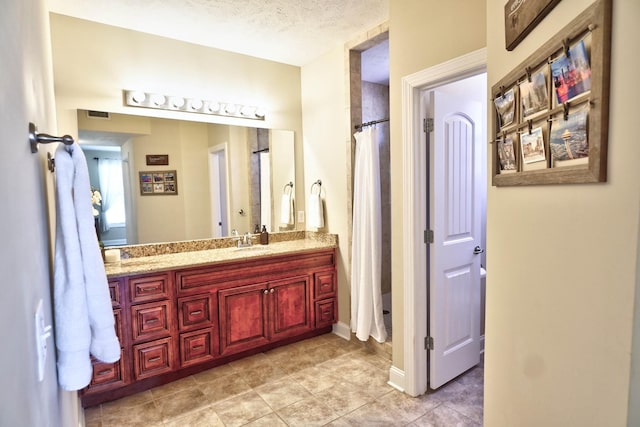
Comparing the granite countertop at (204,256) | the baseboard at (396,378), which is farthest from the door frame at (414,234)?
the granite countertop at (204,256)

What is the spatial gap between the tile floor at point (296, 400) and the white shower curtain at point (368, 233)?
31cm

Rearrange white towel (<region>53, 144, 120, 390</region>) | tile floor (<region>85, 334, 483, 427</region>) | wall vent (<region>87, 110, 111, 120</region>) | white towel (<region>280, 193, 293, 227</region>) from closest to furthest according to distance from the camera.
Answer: white towel (<region>53, 144, 120, 390</region>) → tile floor (<region>85, 334, 483, 427</region>) → wall vent (<region>87, 110, 111, 120</region>) → white towel (<region>280, 193, 293, 227</region>)

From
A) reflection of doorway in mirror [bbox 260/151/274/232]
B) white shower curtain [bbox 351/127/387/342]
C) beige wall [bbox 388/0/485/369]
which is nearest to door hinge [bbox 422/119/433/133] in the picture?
beige wall [bbox 388/0/485/369]

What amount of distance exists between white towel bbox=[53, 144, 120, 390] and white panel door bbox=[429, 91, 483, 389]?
6.11 feet

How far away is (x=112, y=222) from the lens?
261 centimetres

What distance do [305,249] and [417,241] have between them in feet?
3.74

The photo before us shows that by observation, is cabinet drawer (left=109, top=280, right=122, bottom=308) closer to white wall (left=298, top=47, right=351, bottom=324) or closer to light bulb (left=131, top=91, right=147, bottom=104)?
light bulb (left=131, top=91, right=147, bottom=104)

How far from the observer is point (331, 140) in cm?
320

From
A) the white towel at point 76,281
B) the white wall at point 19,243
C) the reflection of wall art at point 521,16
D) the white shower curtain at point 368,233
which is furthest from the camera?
the white shower curtain at point 368,233

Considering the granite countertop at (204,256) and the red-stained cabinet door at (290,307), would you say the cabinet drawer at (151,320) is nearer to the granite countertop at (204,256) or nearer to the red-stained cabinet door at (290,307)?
the granite countertop at (204,256)

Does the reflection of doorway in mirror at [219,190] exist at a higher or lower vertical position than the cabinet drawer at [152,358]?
higher

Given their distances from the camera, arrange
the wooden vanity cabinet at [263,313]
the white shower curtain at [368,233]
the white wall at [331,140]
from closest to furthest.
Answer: the wooden vanity cabinet at [263,313]
the white shower curtain at [368,233]
the white wall at [331,140]

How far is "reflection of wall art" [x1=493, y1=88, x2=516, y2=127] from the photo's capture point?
1.00 metres

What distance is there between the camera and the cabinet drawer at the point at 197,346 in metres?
2.46
